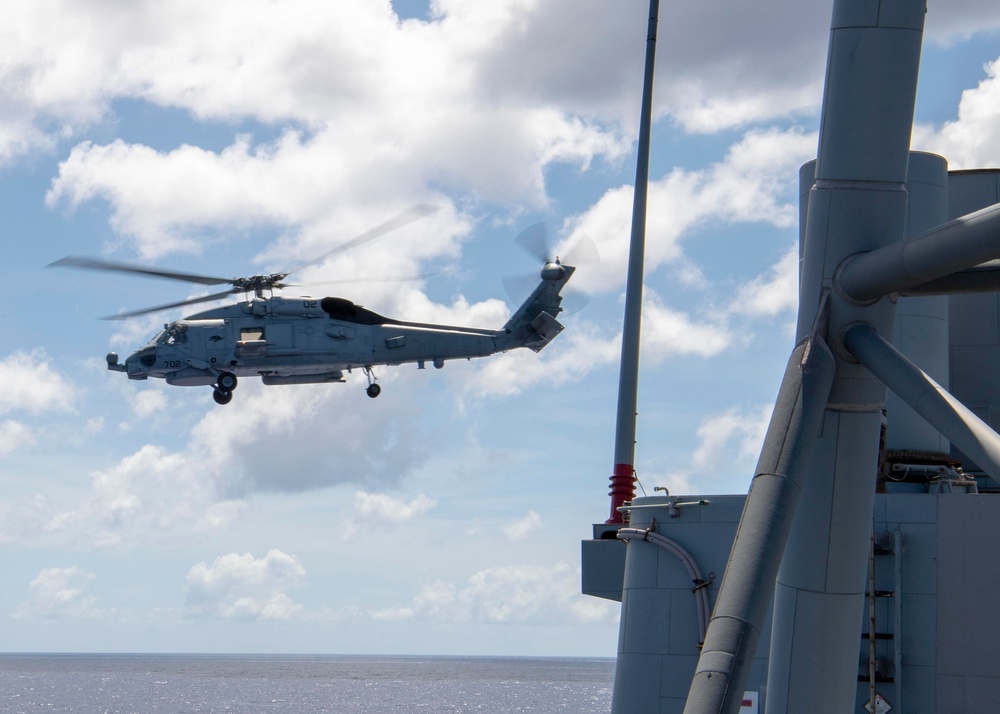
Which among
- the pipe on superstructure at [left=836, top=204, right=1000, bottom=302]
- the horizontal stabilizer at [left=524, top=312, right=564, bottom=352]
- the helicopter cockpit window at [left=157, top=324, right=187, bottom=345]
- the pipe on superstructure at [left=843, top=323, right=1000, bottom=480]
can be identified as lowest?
the pipe on superstructure at [left=843, top=323, right=1000, bottom=480]

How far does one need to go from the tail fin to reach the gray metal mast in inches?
792

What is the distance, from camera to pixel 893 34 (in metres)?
7.41

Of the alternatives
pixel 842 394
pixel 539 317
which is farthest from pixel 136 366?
pixel 842 394

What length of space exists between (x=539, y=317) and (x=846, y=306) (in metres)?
34.3

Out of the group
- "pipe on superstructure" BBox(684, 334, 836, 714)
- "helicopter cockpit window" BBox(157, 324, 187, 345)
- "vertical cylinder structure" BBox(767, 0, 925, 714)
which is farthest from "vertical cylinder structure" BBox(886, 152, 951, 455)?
"helicopter cockpit window" BBox(157, 324, 187, 345)

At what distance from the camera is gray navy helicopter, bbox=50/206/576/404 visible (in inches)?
1465

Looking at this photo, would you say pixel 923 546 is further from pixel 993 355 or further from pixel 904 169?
pixel 993 355

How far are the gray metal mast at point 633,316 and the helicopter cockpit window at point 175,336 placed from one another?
20920 mm

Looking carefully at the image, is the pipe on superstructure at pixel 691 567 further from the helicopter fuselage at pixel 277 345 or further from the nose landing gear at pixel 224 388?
the nose landing gear at pixel 224 388

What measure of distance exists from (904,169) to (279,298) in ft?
104

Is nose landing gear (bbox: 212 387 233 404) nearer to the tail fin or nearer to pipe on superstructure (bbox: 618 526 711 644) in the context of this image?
the tail fin

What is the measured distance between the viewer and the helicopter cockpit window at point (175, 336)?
37.5 metres

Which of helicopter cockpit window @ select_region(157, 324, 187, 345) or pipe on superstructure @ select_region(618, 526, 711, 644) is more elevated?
helicopter cockpit window @ select_region(157, 324, 187, 345)

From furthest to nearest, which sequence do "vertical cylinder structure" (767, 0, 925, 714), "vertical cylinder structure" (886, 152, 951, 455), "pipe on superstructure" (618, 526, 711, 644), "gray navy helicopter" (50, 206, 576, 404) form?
"gray navy helicopter" (50, 206, 576, 404), "vertical cylinder structure" (886, 152, 951, 455), "pipe on superstructure" (618, 526, 711, 644), "vertical cylinder structure" (767, 0, 925, 714)
